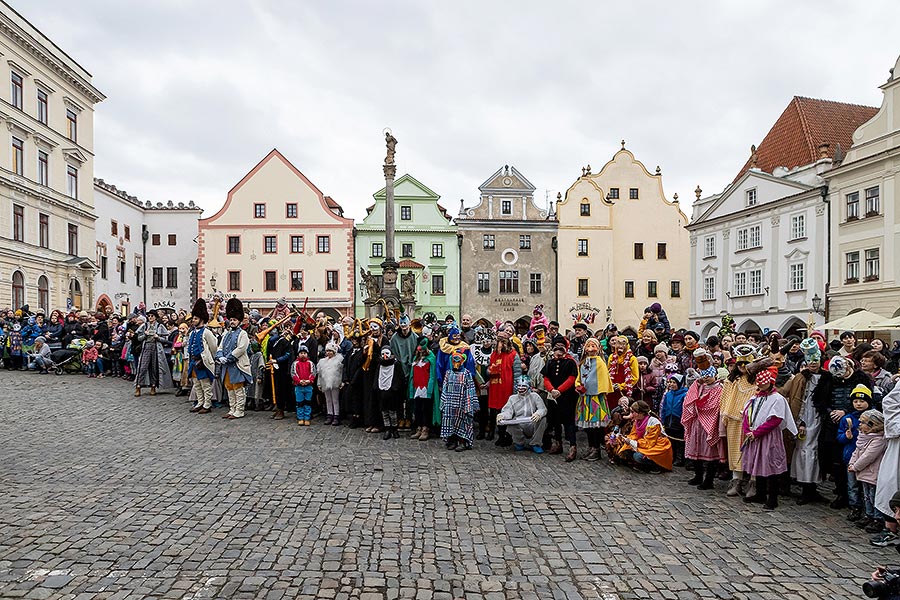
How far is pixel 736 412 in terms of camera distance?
809 cm

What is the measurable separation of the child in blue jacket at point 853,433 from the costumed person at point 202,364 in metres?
10.8

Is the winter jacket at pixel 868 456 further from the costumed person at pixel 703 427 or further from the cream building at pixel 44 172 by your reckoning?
the cream building at pixel 44 172

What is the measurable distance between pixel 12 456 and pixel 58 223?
33.8 metres

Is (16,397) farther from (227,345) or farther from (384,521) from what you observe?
(384,521)

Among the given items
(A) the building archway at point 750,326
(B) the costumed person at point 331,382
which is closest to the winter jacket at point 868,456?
(B) the costumed person at point 331,382

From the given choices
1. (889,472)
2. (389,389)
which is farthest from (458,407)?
(889,472)

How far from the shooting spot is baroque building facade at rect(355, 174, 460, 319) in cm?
4506

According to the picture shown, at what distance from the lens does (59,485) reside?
761 centimetres

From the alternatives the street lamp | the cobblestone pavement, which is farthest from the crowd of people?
the street lamp

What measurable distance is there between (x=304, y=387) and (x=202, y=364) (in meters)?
2.57

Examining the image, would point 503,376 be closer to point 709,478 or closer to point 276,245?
point 709,478

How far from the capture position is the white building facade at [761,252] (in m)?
33.8

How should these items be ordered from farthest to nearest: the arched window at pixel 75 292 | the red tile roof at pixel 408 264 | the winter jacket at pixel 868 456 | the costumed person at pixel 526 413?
the red tile roof at pixel 408 264, the arched window at pixel 75 292, the costumed person at pixel 526 413, the winter jacket at pixel 868 456

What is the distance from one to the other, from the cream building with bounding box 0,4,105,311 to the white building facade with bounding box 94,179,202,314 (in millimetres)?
8998
